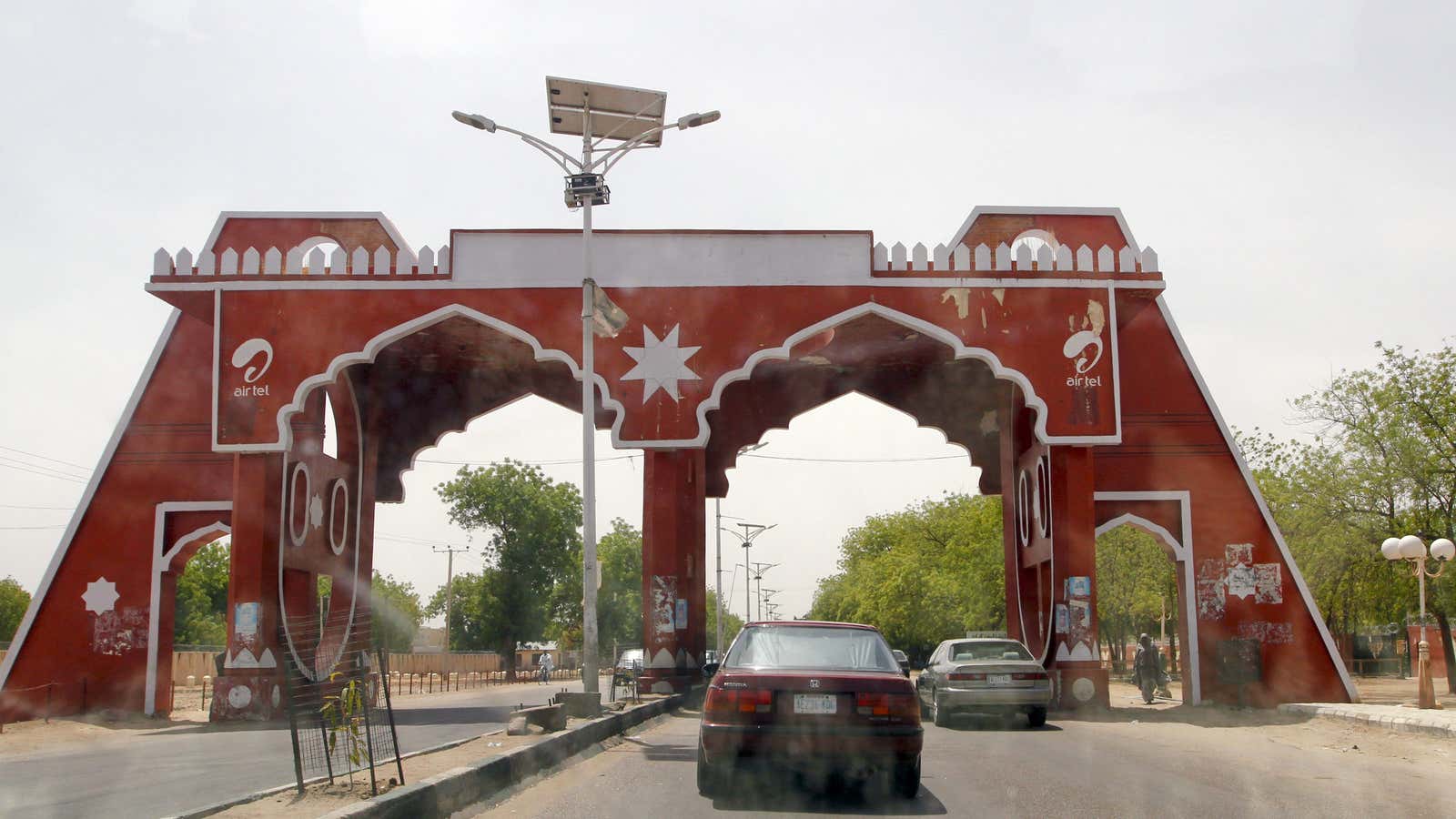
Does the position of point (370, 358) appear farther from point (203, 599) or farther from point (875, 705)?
point (203, 599)

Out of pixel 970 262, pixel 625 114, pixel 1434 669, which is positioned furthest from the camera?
pixel 1434 669

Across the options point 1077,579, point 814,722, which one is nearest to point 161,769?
point 814,722

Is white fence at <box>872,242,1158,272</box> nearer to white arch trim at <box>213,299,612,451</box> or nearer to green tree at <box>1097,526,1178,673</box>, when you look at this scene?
white arch trim at <box>213,299,612,451</box>

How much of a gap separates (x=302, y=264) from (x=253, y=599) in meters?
6.24

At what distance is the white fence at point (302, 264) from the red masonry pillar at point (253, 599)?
344cm

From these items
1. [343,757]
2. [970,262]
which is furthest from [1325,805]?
[970,262]

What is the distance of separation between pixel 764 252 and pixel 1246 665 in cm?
1212

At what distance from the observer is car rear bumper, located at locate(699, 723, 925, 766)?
360 inches

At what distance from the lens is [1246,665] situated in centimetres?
2383

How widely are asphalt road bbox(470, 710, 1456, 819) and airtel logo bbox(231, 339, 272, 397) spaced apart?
35.0ft

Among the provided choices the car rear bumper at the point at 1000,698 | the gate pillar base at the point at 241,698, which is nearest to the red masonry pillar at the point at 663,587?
the gate pillar base at the point at 241,698

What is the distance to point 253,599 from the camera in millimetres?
21938

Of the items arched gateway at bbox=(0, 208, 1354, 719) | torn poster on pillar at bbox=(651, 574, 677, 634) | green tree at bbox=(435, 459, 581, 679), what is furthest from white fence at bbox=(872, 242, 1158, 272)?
green tree at bbox=(435, 459, 581, 679)

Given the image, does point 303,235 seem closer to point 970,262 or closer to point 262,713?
point 262,713
